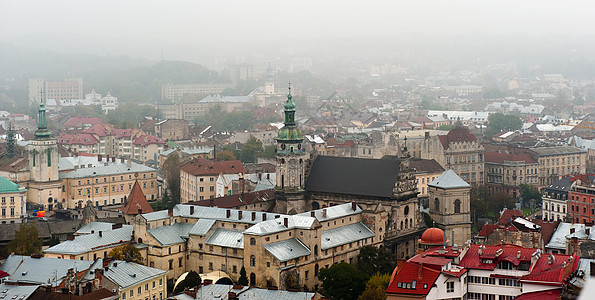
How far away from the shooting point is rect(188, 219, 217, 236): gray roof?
6319cm

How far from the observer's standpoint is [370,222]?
221 ft

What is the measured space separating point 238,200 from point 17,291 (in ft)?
85.7

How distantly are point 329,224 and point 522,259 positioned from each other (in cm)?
1736

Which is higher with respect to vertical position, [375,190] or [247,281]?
[375,190]

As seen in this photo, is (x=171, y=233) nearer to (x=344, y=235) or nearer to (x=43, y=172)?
(x=344, y=235)

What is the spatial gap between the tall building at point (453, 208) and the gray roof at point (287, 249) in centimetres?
1604

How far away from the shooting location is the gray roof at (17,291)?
4834cm

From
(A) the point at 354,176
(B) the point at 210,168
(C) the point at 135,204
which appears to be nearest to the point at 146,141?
(B) the point at 210,168

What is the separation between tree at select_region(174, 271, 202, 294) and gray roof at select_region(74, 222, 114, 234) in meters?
9.65

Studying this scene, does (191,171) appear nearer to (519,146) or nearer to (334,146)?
(334,146)

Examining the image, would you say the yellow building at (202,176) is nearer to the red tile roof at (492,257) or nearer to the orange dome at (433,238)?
the orange dome at (433,238)

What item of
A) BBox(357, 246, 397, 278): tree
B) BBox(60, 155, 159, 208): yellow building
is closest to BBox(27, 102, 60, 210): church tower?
BBox(60, 155, 159, 208): yellow building

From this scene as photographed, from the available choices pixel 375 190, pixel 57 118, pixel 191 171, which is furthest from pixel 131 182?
pixel 57 118

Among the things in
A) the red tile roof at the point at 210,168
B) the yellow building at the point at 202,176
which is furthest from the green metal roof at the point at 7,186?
the red tile roof at the point at 210,168
